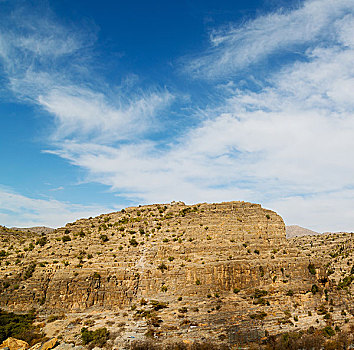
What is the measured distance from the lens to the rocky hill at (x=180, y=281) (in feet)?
78.0

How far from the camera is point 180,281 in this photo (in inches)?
1070

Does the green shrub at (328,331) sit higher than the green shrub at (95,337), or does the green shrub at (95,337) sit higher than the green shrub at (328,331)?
the green shrub at (328,331)

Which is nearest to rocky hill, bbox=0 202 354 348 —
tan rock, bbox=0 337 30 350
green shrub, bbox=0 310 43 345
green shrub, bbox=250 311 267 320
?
green shrub, bbox=250 311 267 320

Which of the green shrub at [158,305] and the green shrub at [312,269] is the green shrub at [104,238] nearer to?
the green shrub at [158,305]

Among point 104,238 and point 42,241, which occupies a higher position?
point 104,238

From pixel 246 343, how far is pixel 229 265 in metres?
6.89

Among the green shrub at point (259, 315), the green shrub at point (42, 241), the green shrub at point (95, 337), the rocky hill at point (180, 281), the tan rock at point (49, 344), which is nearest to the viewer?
the tan rock at point (49, 344)

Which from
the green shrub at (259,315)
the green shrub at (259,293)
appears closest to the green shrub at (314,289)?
the green shrub at (259,293)

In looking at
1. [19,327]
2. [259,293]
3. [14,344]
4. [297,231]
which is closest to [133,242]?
[19,327]

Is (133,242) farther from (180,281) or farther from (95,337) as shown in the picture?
(95,337)

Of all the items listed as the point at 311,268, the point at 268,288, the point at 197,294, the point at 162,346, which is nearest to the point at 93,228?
the point at 197,294

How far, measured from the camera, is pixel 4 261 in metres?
32.2

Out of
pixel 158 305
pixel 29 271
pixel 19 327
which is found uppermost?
pixel 29 271

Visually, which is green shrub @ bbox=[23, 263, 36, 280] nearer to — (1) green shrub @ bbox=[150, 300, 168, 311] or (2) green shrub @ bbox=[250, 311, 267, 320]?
(1) green shrub @ bbox=[150, 300, 168, 311]
